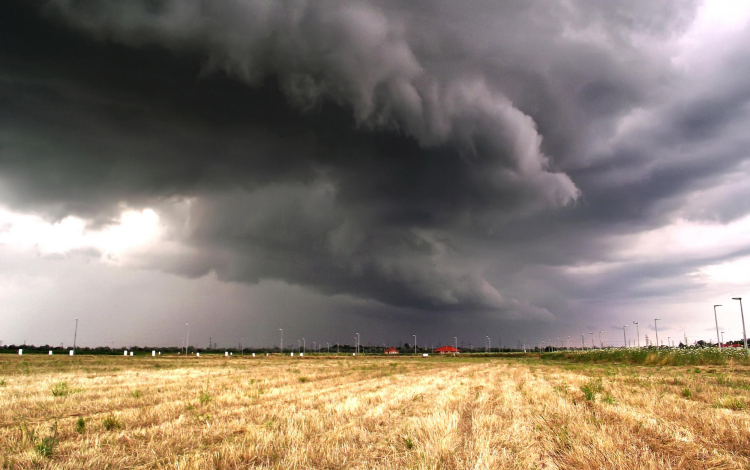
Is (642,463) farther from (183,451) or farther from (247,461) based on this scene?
(183,451)

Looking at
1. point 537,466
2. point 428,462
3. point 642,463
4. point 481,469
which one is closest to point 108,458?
point 428,462

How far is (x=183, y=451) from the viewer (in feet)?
26.6

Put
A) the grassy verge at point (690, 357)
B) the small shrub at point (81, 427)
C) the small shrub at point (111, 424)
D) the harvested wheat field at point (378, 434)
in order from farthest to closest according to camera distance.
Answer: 1. the grassy verge at point (690, 357)
2. the small shrub at point (111, 424)
3. the small shrub at point (81, 427)
4. the harvested wheat field at point (378, 434)

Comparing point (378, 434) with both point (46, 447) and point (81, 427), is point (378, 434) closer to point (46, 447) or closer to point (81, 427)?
point (46, 447)

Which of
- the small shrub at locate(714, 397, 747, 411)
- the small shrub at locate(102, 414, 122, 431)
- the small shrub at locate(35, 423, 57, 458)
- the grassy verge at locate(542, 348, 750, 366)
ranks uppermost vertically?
the small shrub at locate(35, 423, 57, 458)

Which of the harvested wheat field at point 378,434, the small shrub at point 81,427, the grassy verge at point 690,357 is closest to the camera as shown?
the harvested wheat field at point 378,434

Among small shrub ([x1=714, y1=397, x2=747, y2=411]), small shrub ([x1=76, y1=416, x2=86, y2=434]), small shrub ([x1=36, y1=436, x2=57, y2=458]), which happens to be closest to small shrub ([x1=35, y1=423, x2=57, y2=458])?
small shrub ([x1=36, y1=436, x2=57, y2=458])

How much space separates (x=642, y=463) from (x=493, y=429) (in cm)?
361

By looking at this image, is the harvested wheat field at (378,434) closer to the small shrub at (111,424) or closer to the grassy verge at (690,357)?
the small shrub at (111,424)

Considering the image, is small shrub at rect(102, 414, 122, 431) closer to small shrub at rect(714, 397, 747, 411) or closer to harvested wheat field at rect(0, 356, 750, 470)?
harvested wheat field at rect(0, 356, 750, 470)

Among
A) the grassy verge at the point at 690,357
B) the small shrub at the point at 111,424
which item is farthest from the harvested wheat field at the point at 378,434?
the grassy verge at the point at 690,357

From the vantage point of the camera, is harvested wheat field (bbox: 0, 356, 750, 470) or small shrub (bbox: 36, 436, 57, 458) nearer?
harvested wheat field (bbox: 0, 356, 750, 470)

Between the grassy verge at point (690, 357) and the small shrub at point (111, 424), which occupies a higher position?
the small shrub at point (111, 424)

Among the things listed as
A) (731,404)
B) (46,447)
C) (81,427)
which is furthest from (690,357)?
(46,447)
